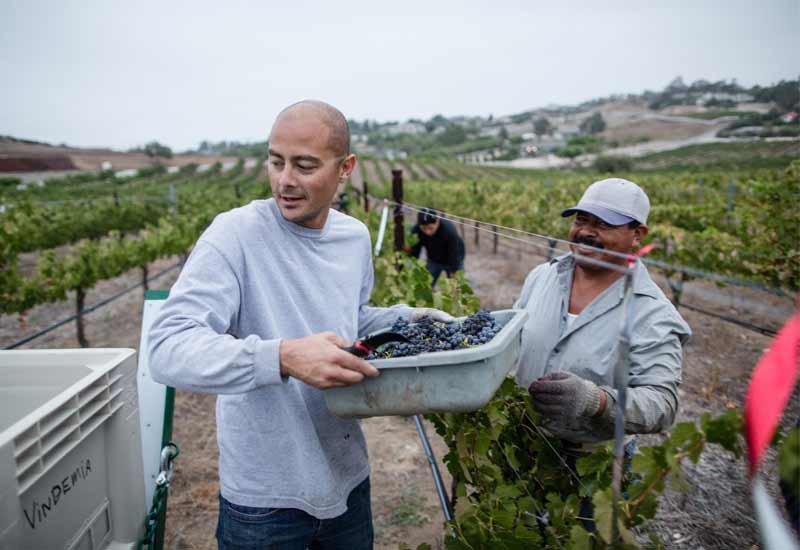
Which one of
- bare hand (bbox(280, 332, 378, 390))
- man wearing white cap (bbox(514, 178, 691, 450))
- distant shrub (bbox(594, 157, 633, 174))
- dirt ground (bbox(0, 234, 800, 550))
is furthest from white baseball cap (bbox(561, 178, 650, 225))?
distant shrub (bbox(594, 157, 633, 174))

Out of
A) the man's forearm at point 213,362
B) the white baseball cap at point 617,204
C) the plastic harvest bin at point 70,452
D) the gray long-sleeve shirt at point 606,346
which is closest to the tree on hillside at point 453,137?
the white baseball cap at point 617,204

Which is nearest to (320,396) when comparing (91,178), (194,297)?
(194,297)

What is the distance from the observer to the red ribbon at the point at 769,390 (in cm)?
68

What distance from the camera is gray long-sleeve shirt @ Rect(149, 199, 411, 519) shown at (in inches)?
52.2

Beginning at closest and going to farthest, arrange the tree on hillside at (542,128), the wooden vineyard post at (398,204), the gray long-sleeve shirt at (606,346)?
1. the gray long-sleeve shirt at (606,346)
2. the wooden vineyard post at (398,204)
3. the tree on hillside at (542,128)

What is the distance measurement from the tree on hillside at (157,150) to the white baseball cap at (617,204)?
79458mm

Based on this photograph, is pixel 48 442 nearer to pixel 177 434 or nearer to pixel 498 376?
pixel 498 376

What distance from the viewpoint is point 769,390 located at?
2.25 feet

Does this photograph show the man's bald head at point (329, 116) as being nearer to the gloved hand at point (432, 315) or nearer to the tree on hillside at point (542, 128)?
the gloved hand at point (432, 315)

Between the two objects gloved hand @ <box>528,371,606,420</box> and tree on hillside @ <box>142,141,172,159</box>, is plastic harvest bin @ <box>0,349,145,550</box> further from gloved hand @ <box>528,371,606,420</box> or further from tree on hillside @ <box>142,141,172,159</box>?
tree on hillside @ <box>142,141,172,159</box>

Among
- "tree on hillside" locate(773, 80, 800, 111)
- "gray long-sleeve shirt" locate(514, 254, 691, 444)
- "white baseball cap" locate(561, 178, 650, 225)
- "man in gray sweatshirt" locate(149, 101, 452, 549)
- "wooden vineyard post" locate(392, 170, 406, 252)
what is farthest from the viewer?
"wooden vineyard post" locate(392, 170, 406, 252)

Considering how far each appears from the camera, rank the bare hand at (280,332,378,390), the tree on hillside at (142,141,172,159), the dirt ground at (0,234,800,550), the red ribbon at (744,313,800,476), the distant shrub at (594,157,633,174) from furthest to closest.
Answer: the tree on hillside at (142,141,172,159) < the distant shrub at (594,157,633,174) < the dirt ground at (0,234,800,550) < the bare hand at (280,332,378,390) < the red ribbon at (744,313,800,476)

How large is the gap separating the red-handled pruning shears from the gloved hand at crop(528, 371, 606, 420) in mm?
554

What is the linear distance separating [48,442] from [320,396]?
0.73m
